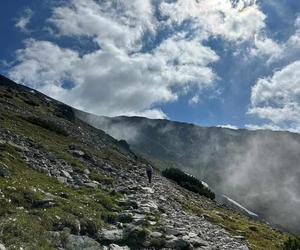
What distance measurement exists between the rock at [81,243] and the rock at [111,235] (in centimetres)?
115

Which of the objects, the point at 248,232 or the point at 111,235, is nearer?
the point at 111,235

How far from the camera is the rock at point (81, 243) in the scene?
875 inches

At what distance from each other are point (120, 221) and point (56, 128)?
48.2m

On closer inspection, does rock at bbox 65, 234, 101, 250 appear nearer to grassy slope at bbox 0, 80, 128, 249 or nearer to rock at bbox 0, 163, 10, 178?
grassy slope at bbox 0, 80, 128, 249

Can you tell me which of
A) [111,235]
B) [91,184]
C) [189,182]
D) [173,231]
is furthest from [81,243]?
[189,182]

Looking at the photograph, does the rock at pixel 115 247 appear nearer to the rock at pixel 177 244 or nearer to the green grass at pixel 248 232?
the rock at pixel 177 244

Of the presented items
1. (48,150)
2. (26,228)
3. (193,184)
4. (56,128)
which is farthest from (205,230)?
(193,184)

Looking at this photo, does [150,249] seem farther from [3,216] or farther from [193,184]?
[193,184]

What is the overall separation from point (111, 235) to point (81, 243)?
2928mm

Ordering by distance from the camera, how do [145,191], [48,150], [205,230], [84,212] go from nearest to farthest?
[84,212] → [205,230] → [145,191] → [48,150]

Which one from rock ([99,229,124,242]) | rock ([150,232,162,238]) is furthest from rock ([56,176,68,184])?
rock ([150,232,162,238])

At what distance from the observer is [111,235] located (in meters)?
25.5

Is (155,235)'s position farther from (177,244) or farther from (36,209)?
(36,209)

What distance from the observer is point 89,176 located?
43.4 meters
